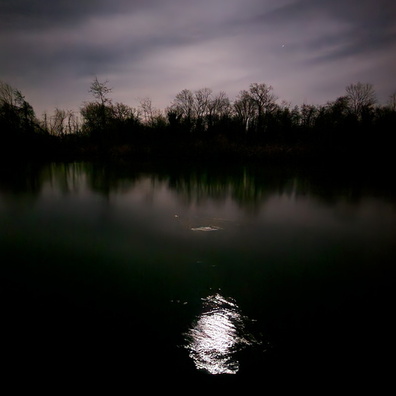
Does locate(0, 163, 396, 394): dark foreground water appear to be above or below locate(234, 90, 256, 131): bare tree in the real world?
below

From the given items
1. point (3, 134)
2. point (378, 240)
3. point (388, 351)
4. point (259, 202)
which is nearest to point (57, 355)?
point (388, 351)

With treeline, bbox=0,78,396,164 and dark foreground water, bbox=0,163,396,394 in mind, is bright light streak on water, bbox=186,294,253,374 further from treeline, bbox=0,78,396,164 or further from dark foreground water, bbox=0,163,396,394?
treeline, bbox=0,78,396,164

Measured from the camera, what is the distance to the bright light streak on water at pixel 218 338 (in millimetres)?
2152

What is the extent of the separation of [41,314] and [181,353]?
1725 millimetres

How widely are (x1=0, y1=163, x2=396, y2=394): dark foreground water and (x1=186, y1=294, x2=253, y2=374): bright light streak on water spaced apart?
0.01m

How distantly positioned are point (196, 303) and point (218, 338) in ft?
2.01

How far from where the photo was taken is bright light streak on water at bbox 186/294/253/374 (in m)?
2.15

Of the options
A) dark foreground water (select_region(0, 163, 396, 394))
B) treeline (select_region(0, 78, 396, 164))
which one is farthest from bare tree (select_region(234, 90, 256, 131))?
dark foreground water (select_region(0, 163, 396, 394))

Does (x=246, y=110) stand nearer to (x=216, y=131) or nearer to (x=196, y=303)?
(x=216, y=131)

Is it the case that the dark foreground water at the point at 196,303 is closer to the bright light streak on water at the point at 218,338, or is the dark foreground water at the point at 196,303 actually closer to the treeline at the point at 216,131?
the bright light streak on water at the point at 218,338

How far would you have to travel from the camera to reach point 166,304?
295cm

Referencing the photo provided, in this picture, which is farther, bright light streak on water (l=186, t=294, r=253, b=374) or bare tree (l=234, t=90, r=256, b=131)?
bare tree (l=234, t=90, r=256, b=131)

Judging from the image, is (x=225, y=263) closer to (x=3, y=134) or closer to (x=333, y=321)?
(x=333, y=321)

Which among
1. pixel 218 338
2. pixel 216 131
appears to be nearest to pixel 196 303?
pixel 218 338
